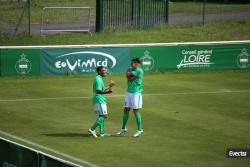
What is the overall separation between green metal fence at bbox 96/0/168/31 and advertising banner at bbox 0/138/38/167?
1048 inches

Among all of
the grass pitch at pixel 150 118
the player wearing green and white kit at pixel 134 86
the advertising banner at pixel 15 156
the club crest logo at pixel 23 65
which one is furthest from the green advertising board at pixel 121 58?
the advertising banner at pixel 15 156

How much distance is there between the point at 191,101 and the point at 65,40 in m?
12.8

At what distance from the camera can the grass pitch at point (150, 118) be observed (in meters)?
20.1

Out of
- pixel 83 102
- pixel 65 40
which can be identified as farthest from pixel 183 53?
pixel 83 102

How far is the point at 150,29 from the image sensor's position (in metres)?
43.6

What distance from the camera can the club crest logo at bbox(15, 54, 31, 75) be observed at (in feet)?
110

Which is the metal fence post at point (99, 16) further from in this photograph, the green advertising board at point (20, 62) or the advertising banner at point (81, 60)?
the green advertising board at point (20, 62)

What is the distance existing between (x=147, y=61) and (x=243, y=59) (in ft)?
17.2

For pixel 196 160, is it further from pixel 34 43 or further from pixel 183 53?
pixel 34 43

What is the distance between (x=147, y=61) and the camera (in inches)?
1421

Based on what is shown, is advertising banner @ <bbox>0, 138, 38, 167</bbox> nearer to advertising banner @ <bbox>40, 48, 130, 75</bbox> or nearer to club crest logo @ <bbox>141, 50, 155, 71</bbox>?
advertising banner @ <bbox>40, 48, 130, 75</bbox>

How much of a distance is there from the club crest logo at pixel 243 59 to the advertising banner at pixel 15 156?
2322 centimetres

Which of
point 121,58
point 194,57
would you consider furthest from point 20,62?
point 194,57

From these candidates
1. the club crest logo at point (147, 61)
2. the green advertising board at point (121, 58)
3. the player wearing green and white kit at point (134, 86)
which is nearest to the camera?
the player wearing green and white kit at point (134, 86)
